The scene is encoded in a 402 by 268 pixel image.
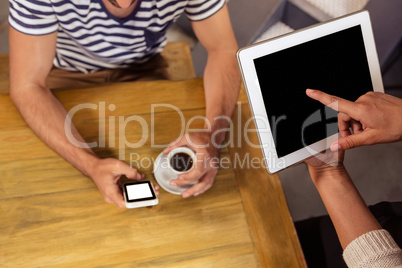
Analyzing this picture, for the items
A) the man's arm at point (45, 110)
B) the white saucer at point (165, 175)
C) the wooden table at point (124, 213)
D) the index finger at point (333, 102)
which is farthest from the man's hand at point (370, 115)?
the man's arm at point (45, 110)

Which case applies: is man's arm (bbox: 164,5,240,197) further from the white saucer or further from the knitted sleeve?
the knitted sleeve

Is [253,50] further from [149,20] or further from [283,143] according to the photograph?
Answer: [149,20]

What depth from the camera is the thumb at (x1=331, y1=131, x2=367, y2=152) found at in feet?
2.86

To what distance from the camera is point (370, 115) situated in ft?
2.83

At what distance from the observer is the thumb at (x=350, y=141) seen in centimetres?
87

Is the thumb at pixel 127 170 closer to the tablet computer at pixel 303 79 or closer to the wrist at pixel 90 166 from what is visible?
the wrist at pixel 90 166

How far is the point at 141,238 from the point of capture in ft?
3.13

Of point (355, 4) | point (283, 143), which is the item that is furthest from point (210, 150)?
point (355, 4)

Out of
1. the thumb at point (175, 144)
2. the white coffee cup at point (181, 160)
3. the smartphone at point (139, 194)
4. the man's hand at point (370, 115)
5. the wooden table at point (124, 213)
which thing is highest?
the man's hand at point (370, 115)

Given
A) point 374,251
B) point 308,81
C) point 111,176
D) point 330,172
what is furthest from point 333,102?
point 111,176

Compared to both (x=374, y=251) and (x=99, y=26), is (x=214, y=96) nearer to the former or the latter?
(x=99, y=26)

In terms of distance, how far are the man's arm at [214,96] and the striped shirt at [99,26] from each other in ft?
0.21

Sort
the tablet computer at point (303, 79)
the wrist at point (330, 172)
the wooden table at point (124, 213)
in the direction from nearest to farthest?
the tablet computer at point (303, 79)
the wooden table at point (124, 213)
the wrist at point (330, 172)

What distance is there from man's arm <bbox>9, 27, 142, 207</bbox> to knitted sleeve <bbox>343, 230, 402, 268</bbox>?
611mm
